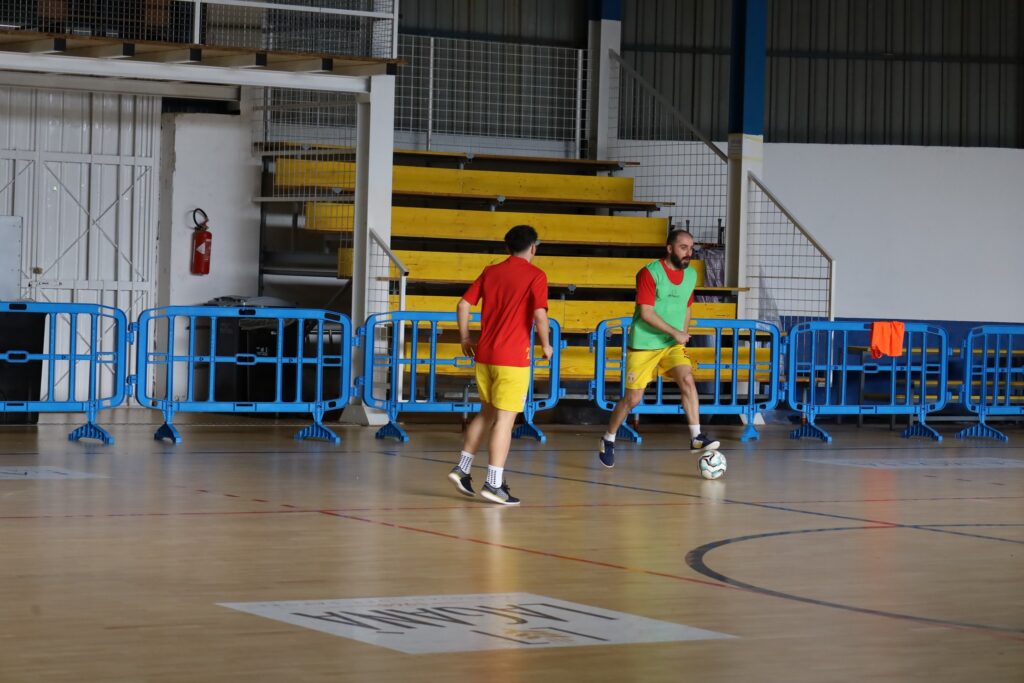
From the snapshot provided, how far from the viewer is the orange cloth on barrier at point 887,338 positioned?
16484mm

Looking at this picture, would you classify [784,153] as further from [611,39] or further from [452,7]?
[452,7]

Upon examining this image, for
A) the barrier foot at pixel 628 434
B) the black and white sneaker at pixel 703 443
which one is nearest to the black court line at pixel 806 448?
the barrier foot at pixel 628 434

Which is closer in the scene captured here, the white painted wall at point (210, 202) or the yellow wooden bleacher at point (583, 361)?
the yellow wooden bleacher at point (583, 361)

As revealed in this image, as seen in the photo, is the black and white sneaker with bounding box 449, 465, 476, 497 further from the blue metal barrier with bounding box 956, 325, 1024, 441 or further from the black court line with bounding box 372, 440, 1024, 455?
the blue metal barrier with bounding box 956, 325, 1024, 441

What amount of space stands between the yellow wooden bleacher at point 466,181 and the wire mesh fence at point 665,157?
77cm

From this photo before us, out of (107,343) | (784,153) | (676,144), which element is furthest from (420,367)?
(784,153)

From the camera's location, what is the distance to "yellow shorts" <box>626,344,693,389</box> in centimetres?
1261

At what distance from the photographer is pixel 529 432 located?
51.0 ft

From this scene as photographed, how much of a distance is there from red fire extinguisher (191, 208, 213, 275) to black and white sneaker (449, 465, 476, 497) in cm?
930

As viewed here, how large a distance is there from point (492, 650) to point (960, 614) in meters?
2.12

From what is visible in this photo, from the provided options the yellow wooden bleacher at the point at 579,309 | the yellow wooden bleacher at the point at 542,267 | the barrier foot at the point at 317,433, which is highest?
the yellow wooden bleacher at the point at 542,267

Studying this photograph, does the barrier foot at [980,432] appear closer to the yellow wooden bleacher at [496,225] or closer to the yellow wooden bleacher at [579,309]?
the yellow wooden bleacher at [579,309]

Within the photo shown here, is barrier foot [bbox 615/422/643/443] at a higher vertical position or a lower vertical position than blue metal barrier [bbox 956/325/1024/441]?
lower

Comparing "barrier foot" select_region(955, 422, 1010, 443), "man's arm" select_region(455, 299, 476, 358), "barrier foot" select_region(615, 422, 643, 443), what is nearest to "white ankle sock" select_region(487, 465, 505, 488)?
"man's arm" select_region(455, 299, 476, 358)
